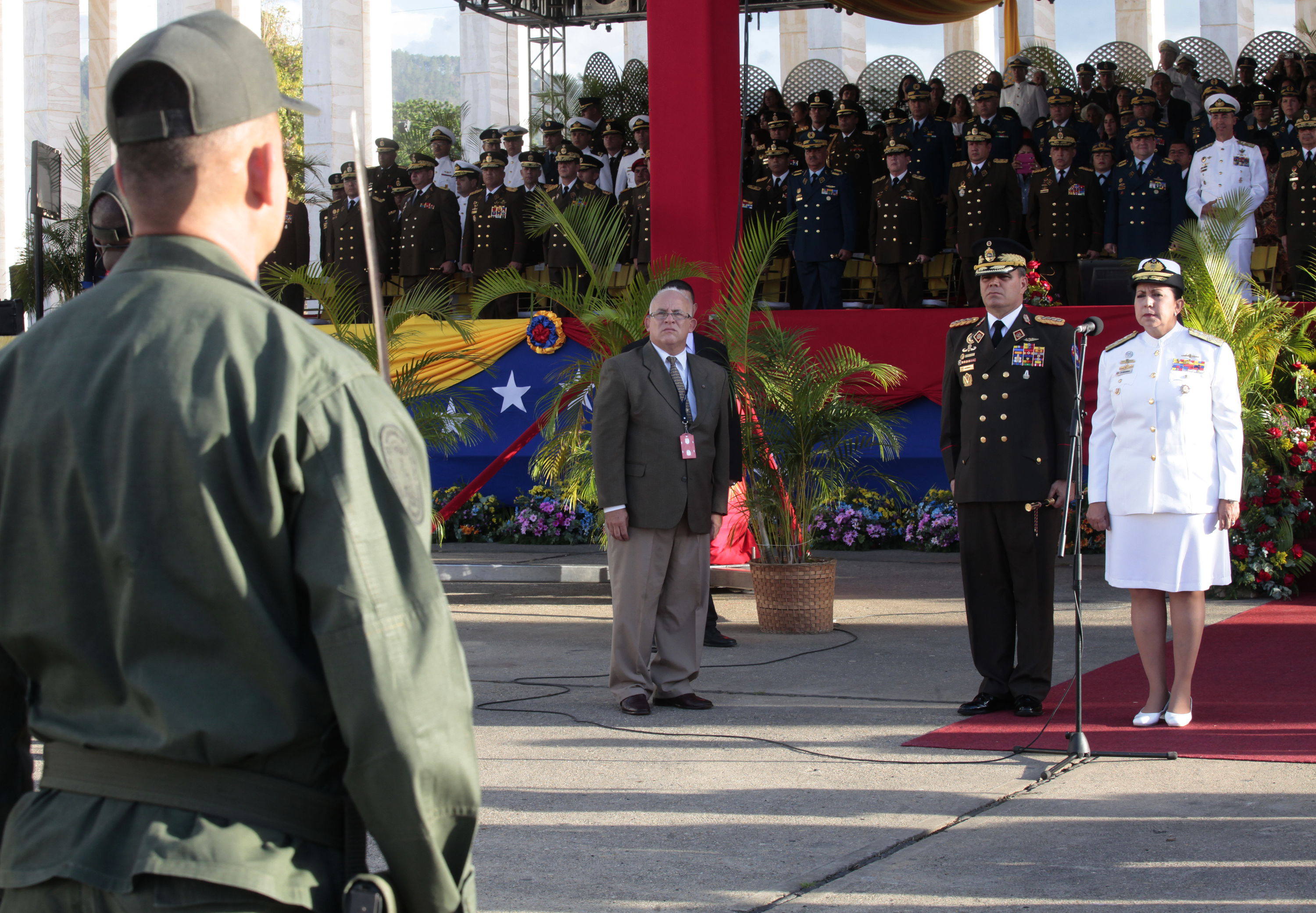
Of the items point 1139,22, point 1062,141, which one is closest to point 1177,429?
point 1062,141

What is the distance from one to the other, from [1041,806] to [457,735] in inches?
131

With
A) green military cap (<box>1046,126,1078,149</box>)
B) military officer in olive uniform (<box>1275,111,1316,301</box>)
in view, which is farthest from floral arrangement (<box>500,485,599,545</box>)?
military officer in olive uniform (<box>1275,111,1316,301</box>)

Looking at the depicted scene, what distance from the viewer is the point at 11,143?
28.0 meters

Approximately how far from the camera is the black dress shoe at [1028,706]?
5.78 meters

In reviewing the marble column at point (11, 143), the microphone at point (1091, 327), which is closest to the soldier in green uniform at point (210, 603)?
the microphone at point (1091, 327)

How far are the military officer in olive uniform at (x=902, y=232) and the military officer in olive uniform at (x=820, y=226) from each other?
0.29 meters

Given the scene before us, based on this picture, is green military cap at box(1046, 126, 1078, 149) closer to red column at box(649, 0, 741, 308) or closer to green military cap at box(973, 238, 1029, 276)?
red column at box(649, 0, 741, 308)

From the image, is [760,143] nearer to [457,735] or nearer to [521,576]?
[521,576]

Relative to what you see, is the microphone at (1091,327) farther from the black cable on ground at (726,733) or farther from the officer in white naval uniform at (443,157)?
the officer in white naval uniform at (443,157)

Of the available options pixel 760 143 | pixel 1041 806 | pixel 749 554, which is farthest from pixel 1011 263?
pixel 760 143

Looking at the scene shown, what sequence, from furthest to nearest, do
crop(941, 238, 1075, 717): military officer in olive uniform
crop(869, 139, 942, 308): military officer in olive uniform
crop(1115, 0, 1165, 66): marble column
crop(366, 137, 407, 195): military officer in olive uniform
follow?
crop(1115, 0, 1165, 66): marble column → crop(366, 137, 407, 195): military officer in olive uniform → crop(869, 139, 942, 308): military officer in olive uniform → crop(941, 238, 1075, 717): military officer in olive uniform

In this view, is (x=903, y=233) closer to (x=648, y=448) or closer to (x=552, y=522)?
(x=552, y=522)

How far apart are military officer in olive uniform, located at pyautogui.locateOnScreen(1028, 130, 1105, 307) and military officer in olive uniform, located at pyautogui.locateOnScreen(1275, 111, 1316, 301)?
1.56m

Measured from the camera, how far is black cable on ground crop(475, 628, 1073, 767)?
5000 millimetres
